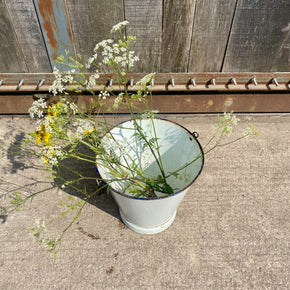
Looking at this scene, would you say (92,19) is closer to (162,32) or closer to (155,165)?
(162,32)

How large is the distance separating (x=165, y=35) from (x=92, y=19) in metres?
0.48

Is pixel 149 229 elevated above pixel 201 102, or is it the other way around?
pixel 201 102

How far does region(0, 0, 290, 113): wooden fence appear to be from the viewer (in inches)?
58.8

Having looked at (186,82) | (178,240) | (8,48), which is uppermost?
(8,48)

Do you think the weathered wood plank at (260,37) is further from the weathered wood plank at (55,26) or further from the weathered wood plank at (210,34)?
the weathered wood plank at (55,26)

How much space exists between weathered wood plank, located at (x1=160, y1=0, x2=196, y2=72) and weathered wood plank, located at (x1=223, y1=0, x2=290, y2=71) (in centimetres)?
29

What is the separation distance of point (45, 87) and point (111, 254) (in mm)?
1261

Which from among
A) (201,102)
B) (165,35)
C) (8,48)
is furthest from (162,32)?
(8,48)

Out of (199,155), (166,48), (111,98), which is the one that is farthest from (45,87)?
(199,155)

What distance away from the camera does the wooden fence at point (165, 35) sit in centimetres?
149

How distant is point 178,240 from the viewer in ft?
4.69

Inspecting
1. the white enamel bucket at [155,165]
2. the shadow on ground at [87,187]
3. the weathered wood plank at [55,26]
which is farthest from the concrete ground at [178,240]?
the weathered wood plank at [55,26]

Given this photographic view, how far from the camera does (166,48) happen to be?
1676 mm

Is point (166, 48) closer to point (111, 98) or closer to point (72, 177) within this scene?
point (111, 98)
